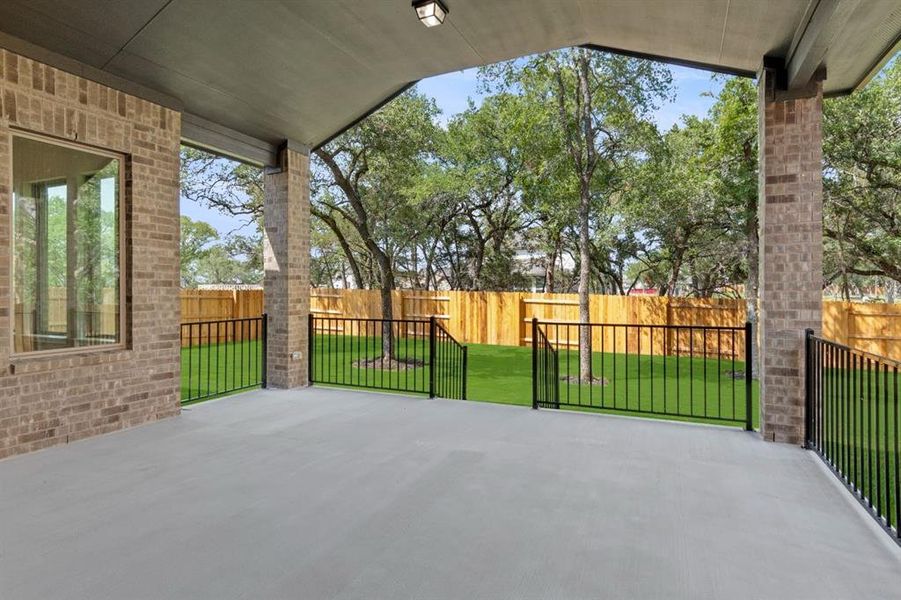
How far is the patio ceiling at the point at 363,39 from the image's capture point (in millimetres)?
3529

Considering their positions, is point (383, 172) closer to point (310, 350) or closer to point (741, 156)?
point (310, 350)

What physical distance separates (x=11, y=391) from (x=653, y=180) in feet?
35.9

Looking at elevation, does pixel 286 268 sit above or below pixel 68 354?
above

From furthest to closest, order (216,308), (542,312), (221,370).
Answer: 1. (216,308)
2. (542,312)
3. (221,370)

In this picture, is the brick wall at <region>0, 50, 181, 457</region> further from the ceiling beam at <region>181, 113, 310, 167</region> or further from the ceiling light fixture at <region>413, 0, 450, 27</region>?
the ceiling light fixture at <region>413, 0, 450, 27</region>

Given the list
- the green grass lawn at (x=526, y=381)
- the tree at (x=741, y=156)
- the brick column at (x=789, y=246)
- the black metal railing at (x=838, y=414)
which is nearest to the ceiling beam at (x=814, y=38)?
the brick column at (x=789, y=246)

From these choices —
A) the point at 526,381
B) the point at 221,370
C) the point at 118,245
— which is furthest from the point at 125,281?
the point at 526,381

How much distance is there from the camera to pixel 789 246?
4.08 meters

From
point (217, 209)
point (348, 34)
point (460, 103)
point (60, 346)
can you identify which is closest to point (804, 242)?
point (348, 34)

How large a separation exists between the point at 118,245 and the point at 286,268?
1.98 m

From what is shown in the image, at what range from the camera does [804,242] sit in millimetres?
4035

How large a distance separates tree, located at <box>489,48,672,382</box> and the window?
6.43m

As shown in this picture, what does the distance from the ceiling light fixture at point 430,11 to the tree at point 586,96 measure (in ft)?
18.2

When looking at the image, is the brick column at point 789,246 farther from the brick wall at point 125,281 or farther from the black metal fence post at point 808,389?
the brick wall at point 125,281
